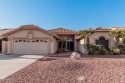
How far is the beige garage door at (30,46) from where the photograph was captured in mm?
26602

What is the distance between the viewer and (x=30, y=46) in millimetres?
26781

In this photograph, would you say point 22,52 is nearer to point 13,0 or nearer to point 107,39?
point 13,0

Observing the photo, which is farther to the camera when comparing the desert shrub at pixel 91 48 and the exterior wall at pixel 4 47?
the exterior wall at pixel 4 47

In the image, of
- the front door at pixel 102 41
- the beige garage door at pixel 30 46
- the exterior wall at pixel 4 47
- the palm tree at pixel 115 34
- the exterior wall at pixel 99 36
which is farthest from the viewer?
the exterior wall at pixel 4 47

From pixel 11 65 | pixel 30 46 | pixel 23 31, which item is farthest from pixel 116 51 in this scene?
pixel 11 65

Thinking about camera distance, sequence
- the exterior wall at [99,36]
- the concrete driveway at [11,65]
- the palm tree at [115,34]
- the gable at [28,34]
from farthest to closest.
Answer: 1. the exterior wall at [99,36]
2. the gable at [28,34]
3. the palm tree at [115,34]
4. the concrete driveway at [11,65]

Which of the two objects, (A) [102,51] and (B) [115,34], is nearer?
(A) [102,51]

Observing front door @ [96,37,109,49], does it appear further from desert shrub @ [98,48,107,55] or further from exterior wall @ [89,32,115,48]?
desert shrub @ [98,48,107,55]

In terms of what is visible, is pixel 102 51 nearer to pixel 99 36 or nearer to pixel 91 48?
pixel 91 48

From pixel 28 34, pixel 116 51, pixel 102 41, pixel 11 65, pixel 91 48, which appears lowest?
pixel 11 65

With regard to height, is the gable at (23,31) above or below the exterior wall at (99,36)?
above

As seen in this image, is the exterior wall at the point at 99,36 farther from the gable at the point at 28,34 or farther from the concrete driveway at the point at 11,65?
the concrete driveway at the point at 11,65

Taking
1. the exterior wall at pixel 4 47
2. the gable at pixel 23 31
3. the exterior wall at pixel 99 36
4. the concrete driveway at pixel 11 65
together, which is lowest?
the concrete driveway at pixel 11 65

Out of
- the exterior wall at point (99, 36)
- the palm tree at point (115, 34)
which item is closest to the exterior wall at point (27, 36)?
the exterior wall at point (99, 36)
